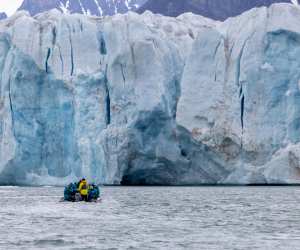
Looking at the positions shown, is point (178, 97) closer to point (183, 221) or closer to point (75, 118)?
point (75, 118)

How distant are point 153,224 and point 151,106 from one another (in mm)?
27940

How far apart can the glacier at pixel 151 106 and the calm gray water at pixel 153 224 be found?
45.5ft

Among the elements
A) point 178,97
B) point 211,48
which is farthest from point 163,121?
point 211,48

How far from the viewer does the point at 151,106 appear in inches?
2136

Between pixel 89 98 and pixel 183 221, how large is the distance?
94.8ft

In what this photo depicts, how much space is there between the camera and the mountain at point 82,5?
156 metres

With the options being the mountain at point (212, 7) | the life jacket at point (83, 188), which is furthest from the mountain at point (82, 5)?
the life jacket at point (83, 188)

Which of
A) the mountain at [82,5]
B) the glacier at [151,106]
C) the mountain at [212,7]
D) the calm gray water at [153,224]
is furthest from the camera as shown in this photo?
the mountain at [82,5]

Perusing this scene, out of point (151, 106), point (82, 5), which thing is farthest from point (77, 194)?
point (82, 5)

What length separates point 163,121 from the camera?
2156 inches

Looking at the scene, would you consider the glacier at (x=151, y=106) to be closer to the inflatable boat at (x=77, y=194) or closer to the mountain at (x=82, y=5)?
the inflatable boat at (x=77, y=194)

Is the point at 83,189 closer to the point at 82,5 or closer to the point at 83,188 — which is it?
the point at 83,188

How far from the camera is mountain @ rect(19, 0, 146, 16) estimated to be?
15638 cm

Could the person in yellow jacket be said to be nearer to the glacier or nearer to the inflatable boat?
the inflatable boat
